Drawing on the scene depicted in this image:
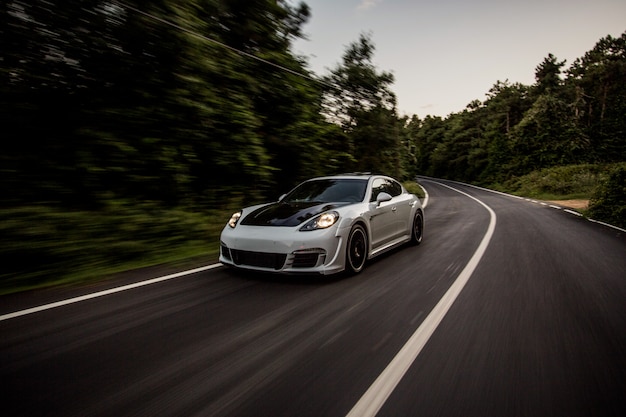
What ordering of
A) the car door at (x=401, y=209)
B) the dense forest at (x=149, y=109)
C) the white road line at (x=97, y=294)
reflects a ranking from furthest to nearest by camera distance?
the car door at (x=401, y=209), the dense forest at (x=149, y=109), the white road line at (x=97, y=294)

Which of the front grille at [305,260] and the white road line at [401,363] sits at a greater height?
the front grille at [305,260]

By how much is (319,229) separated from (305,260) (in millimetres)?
435

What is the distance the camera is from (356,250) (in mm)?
5199

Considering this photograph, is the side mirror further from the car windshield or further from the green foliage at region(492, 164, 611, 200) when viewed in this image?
the green foliage at region(492, 164, 611, 200)

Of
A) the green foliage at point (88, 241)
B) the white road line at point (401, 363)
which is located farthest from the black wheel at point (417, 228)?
the green foliage at point (88, 241)

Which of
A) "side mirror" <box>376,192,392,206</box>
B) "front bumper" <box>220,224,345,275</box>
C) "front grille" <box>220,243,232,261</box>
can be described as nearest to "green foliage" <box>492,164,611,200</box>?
"side mirror" <box>376,192,392,206</box>

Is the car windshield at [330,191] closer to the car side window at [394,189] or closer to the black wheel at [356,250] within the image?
the black wheel at [356,250]

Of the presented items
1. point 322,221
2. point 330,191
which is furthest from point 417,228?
point 322,221

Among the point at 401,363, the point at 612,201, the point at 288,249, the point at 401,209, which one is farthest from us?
the point at 612,201

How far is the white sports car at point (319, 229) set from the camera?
4.58 m

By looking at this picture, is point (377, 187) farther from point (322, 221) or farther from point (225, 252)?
point (225, 252)

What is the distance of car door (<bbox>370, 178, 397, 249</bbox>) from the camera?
5695mm

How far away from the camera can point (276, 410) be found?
2.16 metres

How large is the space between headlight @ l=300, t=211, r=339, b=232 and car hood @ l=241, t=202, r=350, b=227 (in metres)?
0.10
